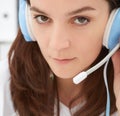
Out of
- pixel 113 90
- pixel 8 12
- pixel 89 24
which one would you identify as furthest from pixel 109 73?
pixel 8 12

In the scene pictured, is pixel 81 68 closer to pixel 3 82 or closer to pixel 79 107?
pixel 79 107

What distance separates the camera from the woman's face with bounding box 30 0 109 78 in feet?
2.82

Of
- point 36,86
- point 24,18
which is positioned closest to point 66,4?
point 24,18

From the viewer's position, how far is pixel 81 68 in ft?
3.19

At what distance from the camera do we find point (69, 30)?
2.92ft

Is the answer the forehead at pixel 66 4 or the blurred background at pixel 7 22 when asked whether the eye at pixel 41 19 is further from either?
the blurred background at pixel 7 22

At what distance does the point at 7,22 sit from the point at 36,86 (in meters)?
0.70

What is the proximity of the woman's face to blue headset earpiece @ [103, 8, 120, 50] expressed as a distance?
1cm

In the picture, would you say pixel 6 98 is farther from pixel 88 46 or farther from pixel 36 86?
pixel 88 46

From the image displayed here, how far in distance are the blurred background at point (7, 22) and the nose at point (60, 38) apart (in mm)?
863

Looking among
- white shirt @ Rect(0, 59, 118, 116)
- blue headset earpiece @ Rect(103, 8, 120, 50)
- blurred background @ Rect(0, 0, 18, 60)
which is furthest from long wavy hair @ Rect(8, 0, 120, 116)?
blurred background @ Rect(0, 0, 18, 60)

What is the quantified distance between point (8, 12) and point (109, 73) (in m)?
0.83

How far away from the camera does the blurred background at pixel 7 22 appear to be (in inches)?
68.2

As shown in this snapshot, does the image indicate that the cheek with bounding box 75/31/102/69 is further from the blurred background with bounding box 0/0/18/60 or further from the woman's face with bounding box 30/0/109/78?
the blurred background with bounding box 0/0/18/60
